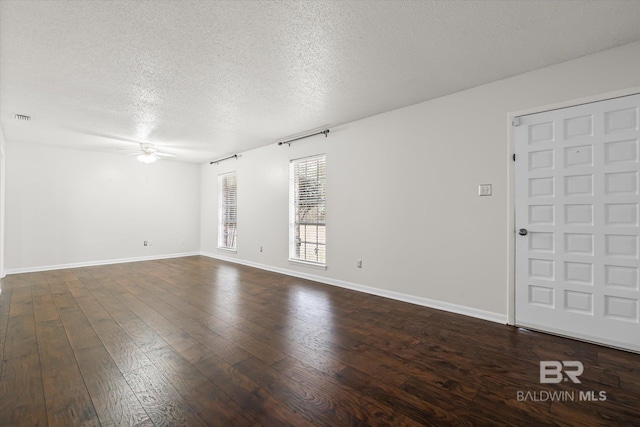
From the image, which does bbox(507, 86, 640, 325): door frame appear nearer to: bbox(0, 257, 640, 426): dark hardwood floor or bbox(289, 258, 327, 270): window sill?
bbox(0, 257, 640, 426): dark hardwood floor

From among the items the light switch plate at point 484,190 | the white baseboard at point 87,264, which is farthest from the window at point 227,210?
the light switch plate at point 484,190

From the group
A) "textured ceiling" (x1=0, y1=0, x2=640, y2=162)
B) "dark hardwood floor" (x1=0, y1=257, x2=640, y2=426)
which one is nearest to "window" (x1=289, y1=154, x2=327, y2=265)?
"textured ceiling" (x1=0, y1=0, x2=640, y2=162)

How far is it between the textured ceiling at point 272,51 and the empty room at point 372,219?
2 cm

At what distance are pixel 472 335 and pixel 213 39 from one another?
3.55 meters

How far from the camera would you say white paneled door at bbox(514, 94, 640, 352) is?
2352 mm

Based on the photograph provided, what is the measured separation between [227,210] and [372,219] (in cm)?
447

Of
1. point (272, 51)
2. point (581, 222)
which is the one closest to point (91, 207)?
point (272, 51)

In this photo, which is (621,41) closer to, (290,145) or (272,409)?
(272,409)

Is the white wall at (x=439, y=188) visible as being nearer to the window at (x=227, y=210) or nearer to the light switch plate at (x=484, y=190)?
the light switch plate at (x=484, y=190)

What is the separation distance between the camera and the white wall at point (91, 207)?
534 centimetres

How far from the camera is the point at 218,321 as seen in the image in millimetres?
2969

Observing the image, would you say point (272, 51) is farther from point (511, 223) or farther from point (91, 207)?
point (91, 207)

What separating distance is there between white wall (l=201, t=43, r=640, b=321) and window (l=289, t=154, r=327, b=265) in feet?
0.73

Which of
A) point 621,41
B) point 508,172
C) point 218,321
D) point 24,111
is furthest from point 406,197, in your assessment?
point 24,111
